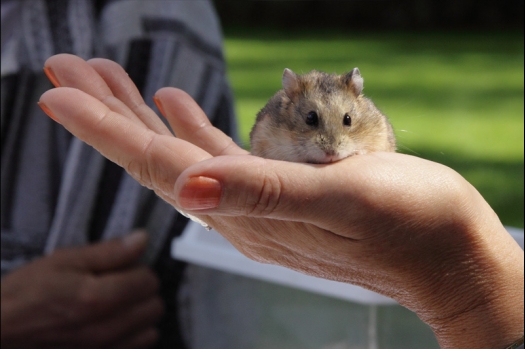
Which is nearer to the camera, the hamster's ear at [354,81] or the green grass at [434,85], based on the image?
the hamster's ear at [354,81]

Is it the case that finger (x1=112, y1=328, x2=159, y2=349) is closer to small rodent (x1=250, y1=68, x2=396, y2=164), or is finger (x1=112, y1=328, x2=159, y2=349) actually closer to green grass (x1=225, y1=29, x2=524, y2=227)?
green grass (x1=225, y1=29, x2=524, y2=227)

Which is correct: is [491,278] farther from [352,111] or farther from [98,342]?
[98,342]

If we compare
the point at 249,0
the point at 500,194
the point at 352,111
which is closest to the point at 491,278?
the point at 352,111

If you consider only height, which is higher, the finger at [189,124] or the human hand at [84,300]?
the finger at [189,124]

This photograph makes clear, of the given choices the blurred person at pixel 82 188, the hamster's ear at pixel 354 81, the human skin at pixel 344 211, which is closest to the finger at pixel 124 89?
the human skin at pixel 344 211

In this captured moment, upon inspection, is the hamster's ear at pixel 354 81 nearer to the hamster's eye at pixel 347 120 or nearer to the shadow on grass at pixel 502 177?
the hamster's eye at pixel 347 120

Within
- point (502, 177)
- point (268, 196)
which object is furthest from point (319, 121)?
point (502, 177)

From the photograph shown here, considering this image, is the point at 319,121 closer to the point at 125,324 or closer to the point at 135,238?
the point at 135,238
